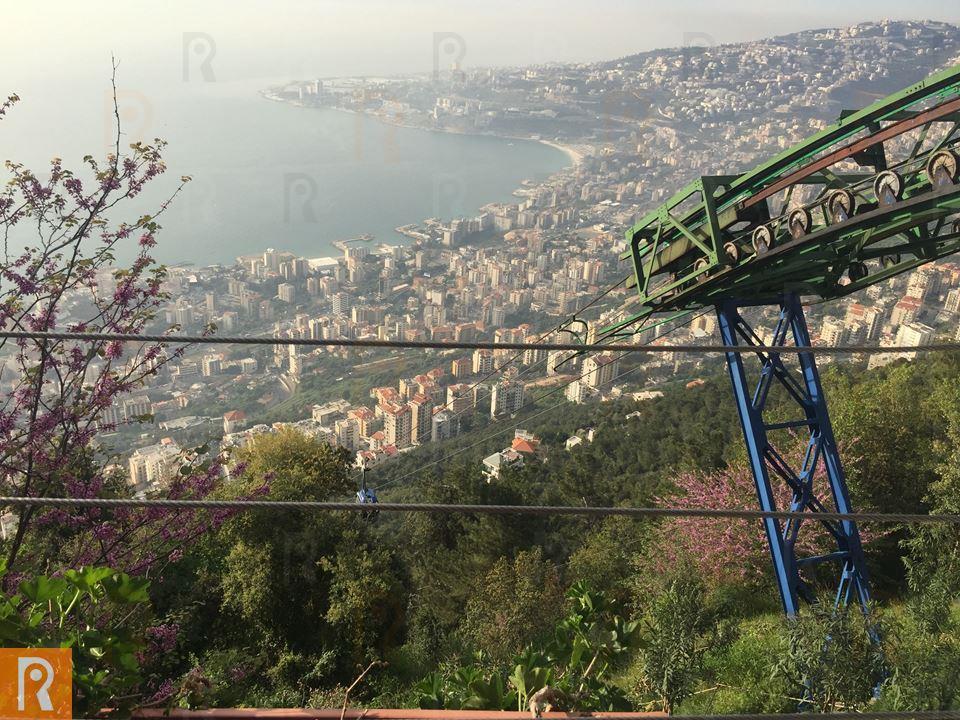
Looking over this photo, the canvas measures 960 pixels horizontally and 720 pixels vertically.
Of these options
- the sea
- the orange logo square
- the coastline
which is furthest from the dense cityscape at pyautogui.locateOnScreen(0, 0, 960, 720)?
the coastline

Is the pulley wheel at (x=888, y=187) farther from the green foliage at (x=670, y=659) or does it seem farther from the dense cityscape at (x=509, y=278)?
the dense cityscape at (x=509, y=278)

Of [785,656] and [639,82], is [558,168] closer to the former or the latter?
[639,82]

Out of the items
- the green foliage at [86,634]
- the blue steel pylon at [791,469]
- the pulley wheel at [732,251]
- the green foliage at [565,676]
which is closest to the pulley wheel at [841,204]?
the pulley wheel at [732,251]

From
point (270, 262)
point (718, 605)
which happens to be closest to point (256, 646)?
point (718, 605)

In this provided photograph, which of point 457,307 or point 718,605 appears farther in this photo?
point 457,307

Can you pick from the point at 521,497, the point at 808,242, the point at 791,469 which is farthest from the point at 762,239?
the point at 521,497
